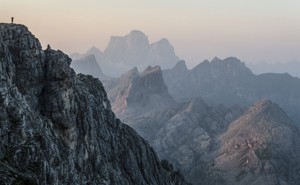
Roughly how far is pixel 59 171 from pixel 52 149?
14.0ft

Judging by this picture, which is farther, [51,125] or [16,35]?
[16,35]

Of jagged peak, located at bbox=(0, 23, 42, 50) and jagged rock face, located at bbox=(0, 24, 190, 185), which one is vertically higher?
jagged peak, located at bbox=(0, 23, 42, 50)

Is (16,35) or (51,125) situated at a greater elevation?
(16,35)

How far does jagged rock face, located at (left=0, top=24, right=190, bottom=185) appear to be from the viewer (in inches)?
3059

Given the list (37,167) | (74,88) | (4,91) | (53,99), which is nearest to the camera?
(37,167)

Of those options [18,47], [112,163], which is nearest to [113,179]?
[112,163]

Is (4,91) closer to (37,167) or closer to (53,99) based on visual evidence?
(37,167)

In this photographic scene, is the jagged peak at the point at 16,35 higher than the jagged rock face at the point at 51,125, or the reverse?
the jagged peak at the point at 16,35

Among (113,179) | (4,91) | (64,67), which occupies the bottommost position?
(113,179)

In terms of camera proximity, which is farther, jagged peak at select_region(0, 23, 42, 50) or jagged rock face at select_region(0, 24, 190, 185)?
jagged peak at select_region(0, 23, 42, 50)

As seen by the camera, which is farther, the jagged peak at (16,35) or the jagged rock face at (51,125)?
the jagged peak at (16,35)

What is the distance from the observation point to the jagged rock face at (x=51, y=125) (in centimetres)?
7769

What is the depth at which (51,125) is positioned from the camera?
10800cm

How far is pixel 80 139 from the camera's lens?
4889 inches
